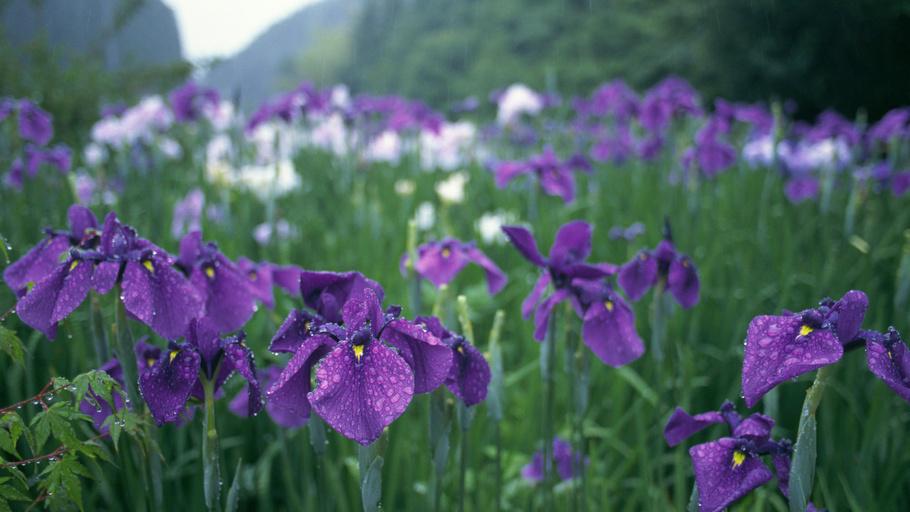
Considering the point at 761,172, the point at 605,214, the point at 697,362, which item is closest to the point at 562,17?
the point at 761,172

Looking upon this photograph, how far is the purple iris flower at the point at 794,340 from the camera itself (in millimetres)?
1133

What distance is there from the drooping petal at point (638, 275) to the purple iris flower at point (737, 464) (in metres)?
0.65

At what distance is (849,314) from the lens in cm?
119

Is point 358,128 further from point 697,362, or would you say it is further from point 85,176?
point 697,362

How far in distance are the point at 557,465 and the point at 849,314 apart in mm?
1359

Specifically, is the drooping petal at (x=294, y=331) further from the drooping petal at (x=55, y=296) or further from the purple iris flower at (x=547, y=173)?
the purple iris flower at (x=547, y=173)

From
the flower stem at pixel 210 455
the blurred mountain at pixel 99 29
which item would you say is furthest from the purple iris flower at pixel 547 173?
the blurred mountain at pixel 99 29

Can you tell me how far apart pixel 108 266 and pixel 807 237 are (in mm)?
4302

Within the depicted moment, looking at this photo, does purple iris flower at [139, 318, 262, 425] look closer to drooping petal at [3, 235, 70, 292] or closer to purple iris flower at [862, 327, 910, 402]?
drooping petal at [3, 235, 70, 292]

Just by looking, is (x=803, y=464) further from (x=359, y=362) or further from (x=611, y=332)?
(x=359, y=362)

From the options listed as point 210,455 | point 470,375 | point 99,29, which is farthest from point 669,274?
point 99,29

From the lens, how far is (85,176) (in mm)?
4641

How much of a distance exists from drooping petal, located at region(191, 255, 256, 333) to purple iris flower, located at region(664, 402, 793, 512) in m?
1.06

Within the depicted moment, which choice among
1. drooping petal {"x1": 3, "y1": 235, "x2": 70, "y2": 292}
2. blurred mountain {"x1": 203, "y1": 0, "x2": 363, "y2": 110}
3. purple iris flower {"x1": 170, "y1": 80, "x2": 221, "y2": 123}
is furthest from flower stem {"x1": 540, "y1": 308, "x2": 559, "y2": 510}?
blurred mountain {"x1": 203, "y1": 0, "x2": 363, "y2": 110}
